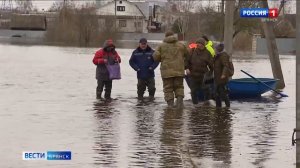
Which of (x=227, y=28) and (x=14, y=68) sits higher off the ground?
(x=227, y=28)

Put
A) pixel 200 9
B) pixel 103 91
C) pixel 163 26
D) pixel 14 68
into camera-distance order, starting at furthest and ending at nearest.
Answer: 1. pixel 163 26
2. pixel 200 9
3. pixel 14 68
4. pixel 103 91

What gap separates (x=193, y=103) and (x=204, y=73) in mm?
812

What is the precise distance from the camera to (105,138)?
11.5 metres

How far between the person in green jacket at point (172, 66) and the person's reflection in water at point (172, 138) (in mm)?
583

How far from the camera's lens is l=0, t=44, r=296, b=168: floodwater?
9.79 meters

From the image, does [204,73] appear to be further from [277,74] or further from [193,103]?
[277,74]

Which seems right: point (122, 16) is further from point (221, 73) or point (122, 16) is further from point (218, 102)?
point (221, 73)

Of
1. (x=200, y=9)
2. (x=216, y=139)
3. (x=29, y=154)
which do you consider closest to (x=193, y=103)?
(x=216, y=139)

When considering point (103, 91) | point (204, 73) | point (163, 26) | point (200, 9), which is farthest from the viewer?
point (163, 26)

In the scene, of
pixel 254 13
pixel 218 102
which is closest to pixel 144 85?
pixel 218 102

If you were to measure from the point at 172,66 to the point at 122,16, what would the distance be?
288 feet

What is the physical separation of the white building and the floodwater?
236 ft

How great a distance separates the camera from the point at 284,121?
14562 millimetres

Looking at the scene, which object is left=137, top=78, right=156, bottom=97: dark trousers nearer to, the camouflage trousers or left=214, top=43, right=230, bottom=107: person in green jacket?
the camouflage trousers
